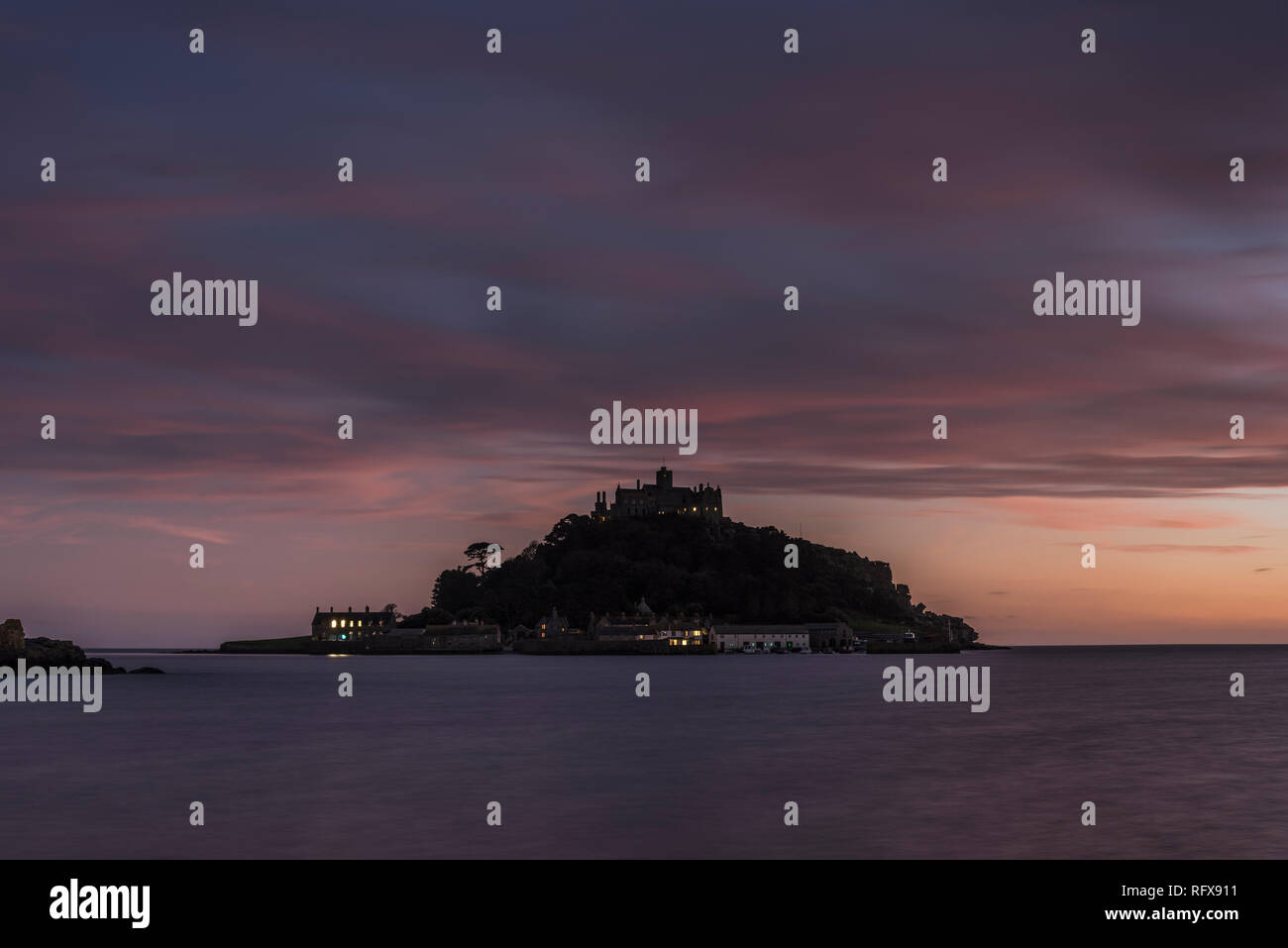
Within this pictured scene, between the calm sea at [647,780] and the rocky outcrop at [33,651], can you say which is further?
the rocky outcrop at [33,651]

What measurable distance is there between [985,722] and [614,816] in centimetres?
4928

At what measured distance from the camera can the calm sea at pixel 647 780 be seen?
3653 centimetres

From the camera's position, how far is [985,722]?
274 ft

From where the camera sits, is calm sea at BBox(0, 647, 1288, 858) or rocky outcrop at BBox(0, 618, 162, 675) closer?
calm sea at BBox(0, 647, 1288, 858)

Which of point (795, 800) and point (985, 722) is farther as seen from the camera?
point (985, 722)

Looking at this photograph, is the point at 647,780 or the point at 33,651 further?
the point at 33,651

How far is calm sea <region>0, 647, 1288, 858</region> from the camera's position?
36.5 m

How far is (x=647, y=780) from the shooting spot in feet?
172
